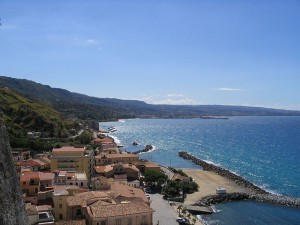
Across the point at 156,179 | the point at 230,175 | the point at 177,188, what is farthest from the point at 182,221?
the point at 230,175

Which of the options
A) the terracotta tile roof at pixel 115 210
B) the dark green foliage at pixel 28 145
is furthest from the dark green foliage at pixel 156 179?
the dark green foliage at pixel 28 145

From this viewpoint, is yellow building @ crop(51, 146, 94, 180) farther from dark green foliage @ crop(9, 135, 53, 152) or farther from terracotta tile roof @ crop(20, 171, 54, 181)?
dark green foliage @ crop(9, 135, 53, 152)

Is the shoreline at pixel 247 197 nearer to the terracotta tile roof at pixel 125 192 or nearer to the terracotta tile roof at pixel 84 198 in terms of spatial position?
the terracotta tile roof at pixel 125 192

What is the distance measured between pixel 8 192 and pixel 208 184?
62515 mm

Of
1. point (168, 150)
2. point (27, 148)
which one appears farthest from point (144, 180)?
point (168, 150)

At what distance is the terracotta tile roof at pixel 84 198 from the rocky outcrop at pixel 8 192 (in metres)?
29.0

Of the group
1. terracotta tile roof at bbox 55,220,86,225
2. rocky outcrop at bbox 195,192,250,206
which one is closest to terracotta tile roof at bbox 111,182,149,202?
terracotta tile roof at bbox 55,220,86,225

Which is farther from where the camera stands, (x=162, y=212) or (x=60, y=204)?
(x=162, y=212)

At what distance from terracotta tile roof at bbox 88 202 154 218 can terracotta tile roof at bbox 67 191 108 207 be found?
1.88m

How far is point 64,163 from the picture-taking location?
5731 cm

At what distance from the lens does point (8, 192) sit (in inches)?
341

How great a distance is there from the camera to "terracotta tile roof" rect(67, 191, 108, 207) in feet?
124

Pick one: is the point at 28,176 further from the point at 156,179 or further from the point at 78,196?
the point at 156,179

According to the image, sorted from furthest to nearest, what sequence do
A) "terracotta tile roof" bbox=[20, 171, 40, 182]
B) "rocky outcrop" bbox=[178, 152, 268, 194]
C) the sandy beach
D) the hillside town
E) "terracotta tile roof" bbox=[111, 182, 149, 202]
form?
"rocky outcrop" bbox=[178, 152, 268, 194]
the sandy beach
"terracotta tile roof" bbox=[20, 171, 40, 182]
"terracotta tile roof" bbox=[111, 182, 149, 202]
the hillside town
